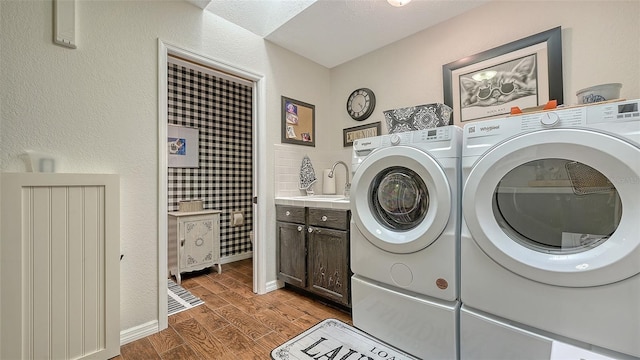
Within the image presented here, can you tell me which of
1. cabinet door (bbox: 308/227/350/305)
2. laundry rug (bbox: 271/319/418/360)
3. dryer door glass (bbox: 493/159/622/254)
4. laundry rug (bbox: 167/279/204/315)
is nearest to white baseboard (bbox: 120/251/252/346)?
laundry rug (bbox: 167/279/204/315)

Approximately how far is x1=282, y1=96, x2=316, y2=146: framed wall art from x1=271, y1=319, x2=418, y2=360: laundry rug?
5.25 feet

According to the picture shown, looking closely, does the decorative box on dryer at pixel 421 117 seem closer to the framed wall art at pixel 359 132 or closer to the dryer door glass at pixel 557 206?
the dryer door glass at pixel 557 206

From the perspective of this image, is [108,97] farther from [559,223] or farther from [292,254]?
[559,223]

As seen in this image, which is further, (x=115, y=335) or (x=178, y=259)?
(x=178, y=259)

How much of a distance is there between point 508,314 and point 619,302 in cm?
34

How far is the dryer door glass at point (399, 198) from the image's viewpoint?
54.9 inches

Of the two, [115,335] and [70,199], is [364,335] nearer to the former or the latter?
[115,335]

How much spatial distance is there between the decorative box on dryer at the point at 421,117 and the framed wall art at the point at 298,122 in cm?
110

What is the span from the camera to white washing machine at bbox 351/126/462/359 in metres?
1.24

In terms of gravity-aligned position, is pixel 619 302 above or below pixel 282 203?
below

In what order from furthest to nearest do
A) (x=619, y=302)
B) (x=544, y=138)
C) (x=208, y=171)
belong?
1. (x=208, y=171)
2. (x=544, y=138)
3. (x=619, y=302)

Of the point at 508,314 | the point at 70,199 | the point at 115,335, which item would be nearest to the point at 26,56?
the point at 70,199

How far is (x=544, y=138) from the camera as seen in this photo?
0.98 meters

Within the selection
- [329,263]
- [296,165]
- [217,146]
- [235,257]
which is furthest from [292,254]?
[217,146]
